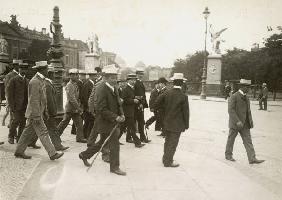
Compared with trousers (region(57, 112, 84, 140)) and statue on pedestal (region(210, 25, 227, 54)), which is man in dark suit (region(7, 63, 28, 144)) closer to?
trousers (region(57, 112, 84, 140))

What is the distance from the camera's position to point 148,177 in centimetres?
730

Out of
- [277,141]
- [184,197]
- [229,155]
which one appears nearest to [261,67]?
[277,141]

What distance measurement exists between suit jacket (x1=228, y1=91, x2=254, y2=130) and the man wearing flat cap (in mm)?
3537

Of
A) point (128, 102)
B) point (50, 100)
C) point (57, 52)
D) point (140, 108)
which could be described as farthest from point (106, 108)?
point (57, 52)

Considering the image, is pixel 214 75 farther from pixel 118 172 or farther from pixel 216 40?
pixel 118 172

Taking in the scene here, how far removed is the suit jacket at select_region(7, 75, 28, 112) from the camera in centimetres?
970

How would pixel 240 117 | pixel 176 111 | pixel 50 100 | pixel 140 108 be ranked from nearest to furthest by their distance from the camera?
pixel 176 111
pixel 50 100
pixel 240 117
pixel 140 108

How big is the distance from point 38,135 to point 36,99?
A: 0.68 metres

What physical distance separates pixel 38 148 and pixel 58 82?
4437 mm

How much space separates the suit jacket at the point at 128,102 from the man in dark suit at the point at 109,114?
8.50ft

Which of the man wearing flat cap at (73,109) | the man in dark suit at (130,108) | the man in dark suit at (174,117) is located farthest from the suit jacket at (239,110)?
the man wearing flat cap at (73,109)

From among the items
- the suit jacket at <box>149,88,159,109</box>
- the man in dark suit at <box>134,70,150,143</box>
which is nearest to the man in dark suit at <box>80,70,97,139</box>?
the man in dark suit at <box>134,70,150,143</box>

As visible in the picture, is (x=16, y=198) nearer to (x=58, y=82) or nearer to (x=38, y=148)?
(x=38, y=148)

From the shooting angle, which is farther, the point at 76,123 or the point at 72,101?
the point at 76,123
